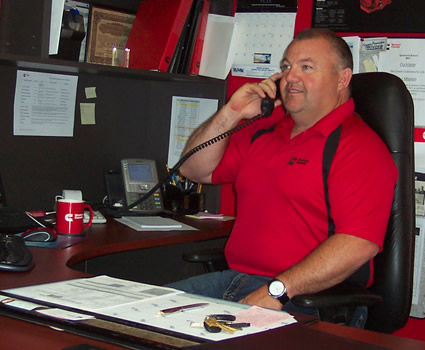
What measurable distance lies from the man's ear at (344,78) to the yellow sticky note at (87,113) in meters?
1.01

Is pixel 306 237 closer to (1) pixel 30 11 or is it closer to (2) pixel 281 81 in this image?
(2) pixel 281 81

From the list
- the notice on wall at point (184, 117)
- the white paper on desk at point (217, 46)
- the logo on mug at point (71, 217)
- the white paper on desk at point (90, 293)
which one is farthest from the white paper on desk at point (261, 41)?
the white paper on desk at point (90, 293)

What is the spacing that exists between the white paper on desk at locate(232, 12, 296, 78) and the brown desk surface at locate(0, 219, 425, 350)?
644 millimetres

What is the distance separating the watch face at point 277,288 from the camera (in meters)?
1.72

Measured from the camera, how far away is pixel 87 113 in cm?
259

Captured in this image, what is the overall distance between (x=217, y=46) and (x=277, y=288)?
4.03ft

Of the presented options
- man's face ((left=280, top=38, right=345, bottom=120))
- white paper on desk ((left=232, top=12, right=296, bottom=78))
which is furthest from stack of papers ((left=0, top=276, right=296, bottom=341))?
white paper on desk ((left=232, top=12, right=296, bottom=78))

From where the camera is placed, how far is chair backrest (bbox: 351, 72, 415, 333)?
1.76m

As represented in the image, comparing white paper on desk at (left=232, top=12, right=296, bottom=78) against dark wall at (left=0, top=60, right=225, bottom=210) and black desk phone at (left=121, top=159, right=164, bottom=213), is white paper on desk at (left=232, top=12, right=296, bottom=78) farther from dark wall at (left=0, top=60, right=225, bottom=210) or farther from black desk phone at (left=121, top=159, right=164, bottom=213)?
black desk phone at (left=121, top=159, right=164, bottom=213)

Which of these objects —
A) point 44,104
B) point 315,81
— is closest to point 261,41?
point 315,81

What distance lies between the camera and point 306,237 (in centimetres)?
192

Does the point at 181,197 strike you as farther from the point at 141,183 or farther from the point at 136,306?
the point at 136,306

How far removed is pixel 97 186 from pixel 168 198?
0.29m

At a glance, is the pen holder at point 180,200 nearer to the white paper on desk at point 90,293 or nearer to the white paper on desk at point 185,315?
the white paper on desk at point 90,293
